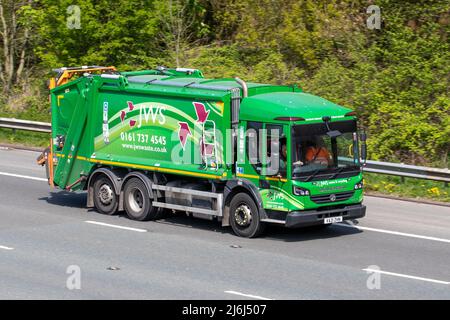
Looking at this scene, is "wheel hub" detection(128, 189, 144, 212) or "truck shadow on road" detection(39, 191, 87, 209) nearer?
"wheel hub" detection(128, 189, 144, 212)

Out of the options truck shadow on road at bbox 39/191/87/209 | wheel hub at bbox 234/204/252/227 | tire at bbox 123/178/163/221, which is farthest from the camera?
truck shadow on road at bbox 39/191/87/209

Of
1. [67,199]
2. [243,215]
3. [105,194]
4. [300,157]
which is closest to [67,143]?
[105,194]

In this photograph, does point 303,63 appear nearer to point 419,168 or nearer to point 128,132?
point 419,168

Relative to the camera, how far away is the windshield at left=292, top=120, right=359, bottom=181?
636 inches

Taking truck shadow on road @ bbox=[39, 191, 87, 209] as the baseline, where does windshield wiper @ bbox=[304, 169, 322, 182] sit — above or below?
above

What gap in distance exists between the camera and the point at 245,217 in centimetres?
1677

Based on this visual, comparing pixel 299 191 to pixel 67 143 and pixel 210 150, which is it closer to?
pixel 210 150

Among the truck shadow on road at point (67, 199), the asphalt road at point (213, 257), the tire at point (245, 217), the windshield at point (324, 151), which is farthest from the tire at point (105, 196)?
the windshield at point (324, 151)

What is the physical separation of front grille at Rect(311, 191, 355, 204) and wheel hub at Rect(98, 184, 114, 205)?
4516mm

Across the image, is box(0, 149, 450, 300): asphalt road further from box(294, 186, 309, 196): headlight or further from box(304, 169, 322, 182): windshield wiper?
box(304, 169, 322, 182): windshield wiper

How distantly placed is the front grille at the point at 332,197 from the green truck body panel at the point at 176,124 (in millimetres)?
50

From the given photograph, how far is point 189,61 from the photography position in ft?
98.8

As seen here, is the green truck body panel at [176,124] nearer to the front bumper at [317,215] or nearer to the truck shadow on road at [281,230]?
the front bumper at [317,215]

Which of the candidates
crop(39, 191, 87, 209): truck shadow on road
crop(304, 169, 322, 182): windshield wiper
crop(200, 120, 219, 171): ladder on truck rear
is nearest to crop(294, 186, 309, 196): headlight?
crop(304, 169, 322, 182): windshield wiper
